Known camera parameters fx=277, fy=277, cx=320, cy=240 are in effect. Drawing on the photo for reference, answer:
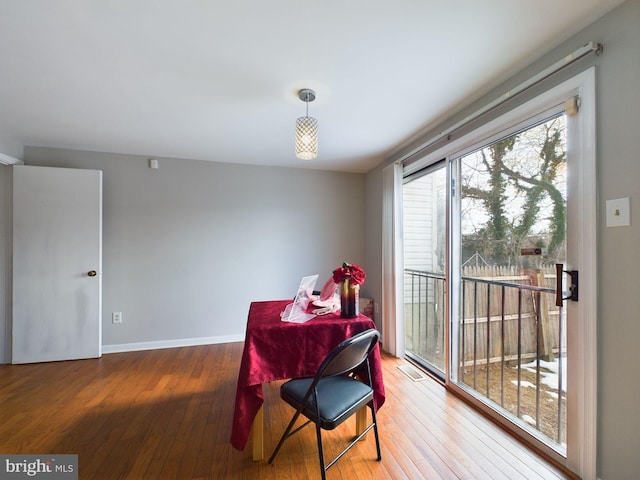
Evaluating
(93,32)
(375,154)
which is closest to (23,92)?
(93,32)

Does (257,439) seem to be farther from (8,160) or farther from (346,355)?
(8,160)

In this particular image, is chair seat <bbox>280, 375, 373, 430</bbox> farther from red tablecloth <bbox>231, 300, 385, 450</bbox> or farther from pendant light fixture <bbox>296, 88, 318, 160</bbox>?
pendant light fixture <bbox>296, 88, 318, 160</bbox>

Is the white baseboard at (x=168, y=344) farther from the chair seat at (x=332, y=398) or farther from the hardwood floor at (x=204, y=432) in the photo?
the chair seat at (x=332, y=398)

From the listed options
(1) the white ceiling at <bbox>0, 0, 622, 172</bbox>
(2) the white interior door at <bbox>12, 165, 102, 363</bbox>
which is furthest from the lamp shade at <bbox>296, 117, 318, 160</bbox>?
(2) the white interior door at <bbox>12, 165, 102, 363</bbox>

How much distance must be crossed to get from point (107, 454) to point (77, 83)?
7.97ft

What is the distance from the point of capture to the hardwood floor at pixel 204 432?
5.15 ft

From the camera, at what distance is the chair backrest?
4.22ft

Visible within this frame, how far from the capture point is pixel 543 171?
69.2 inches

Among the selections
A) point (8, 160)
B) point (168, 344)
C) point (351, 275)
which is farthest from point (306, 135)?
point (8, 160)

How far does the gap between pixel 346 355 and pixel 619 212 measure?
1453 millimetres

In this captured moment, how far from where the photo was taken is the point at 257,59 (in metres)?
1.68

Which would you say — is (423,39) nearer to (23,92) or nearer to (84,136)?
(23,92)

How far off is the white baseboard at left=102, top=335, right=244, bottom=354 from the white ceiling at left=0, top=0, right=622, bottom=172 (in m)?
2.44

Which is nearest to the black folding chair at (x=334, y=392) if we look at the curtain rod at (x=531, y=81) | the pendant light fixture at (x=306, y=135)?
the pendant light fixture at (x=306, y=135)
